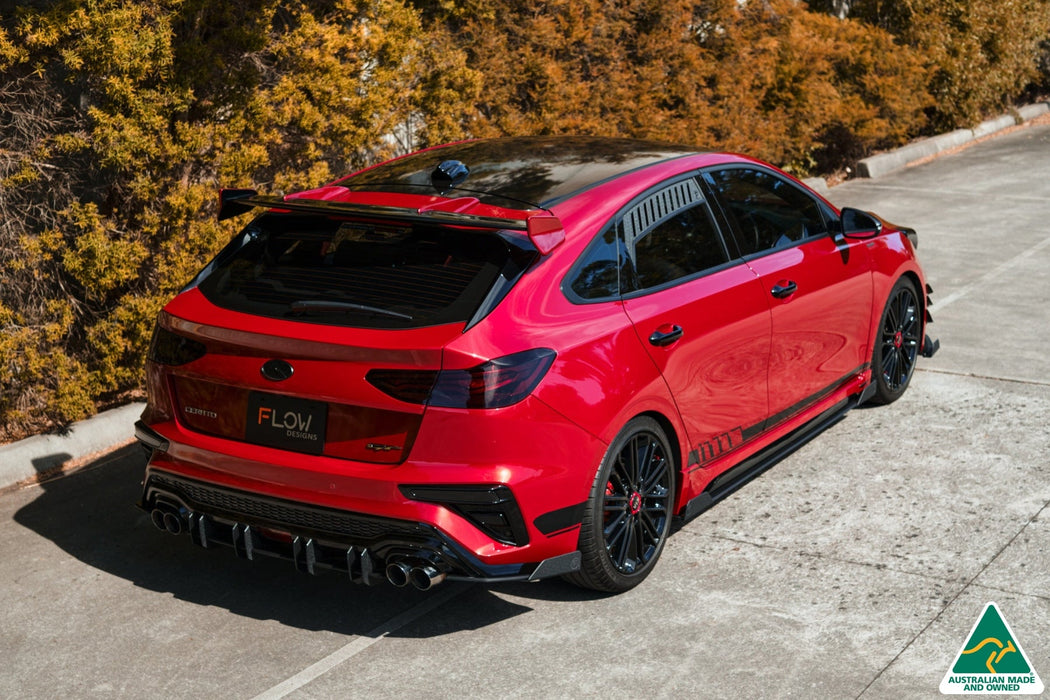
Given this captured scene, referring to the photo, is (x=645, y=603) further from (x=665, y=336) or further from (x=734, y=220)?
(x=734, y=220)

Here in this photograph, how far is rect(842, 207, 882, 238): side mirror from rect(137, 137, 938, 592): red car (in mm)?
893

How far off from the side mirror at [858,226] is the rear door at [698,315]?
1016 mm

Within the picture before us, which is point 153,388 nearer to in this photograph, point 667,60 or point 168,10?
point 168,10

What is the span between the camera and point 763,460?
5.84 metres

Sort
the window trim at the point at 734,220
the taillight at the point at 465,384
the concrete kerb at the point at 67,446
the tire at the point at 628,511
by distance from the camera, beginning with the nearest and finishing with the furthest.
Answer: the taillight at the point at 465,384 → the tire at the point at 628,511 → the window trim at the point at 734,220 → the concrete kerb at the point at 67,446

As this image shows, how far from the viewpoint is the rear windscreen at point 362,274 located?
4461mm

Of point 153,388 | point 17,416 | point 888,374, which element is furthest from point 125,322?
point 888,374

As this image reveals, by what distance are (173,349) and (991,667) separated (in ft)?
10.4

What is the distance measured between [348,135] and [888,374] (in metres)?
3.81

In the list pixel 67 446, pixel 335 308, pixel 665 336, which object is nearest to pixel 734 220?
pixel 665 336

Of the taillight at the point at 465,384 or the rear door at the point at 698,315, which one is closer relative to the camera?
the taillight at the point at 465,384

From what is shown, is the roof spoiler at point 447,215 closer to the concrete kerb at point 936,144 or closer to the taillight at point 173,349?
the taillight at point 173,349

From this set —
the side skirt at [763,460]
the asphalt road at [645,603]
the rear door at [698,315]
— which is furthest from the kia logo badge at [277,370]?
the side skirt at [763,460]

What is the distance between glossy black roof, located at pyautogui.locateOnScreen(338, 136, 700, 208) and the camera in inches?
200
